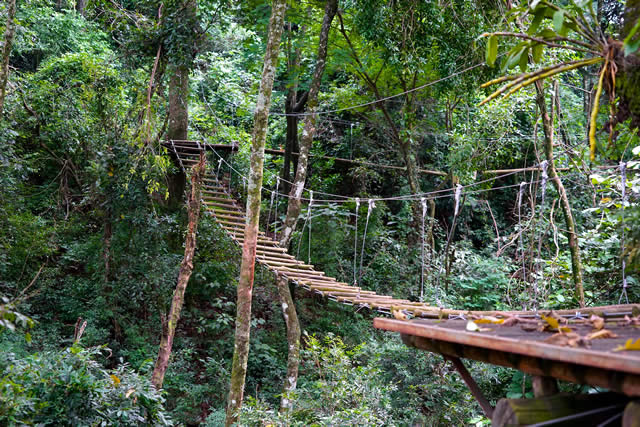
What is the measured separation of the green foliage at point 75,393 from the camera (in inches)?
112

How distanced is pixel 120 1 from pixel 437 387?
6.39 metres

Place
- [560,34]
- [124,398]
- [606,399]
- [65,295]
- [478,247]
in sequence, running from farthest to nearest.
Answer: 1. [478,247]
2. [65,295]
3. [124,398]
4. [560,34]
5. [606,399]

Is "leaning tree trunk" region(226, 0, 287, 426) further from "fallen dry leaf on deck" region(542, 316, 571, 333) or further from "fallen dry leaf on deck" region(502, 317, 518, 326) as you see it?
"fallen dry leaf on deck" region(542, 316, 571, 333)

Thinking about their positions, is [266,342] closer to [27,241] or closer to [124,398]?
[27,241]

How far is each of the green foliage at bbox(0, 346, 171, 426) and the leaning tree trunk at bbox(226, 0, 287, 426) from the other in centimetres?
50

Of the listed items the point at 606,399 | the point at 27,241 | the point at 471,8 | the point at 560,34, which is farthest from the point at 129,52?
the point at 606,399

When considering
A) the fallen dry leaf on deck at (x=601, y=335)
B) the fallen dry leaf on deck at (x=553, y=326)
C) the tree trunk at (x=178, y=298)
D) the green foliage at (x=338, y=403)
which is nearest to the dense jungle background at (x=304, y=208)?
the green foliage at (x=338, y=403)

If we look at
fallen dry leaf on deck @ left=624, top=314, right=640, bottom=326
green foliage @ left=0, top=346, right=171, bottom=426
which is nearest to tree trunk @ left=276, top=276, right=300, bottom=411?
green foliage @ left=0, top=346, right=171, bottom=426

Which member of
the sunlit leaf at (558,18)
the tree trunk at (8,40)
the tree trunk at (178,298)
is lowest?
the tree trunk at (178,298)

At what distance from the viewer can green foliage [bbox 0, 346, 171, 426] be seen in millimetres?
2846

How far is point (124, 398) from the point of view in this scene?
3.14 m

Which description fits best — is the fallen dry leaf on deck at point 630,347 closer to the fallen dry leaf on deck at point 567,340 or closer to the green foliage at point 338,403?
the fallen dry leaf on deck at point 567,340

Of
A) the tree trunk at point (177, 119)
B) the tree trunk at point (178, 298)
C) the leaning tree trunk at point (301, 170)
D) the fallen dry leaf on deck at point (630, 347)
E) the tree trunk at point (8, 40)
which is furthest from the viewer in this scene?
the tree trunk at point (177, 119)

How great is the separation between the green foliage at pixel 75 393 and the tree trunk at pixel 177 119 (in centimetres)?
299
